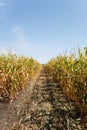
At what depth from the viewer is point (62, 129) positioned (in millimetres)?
4922

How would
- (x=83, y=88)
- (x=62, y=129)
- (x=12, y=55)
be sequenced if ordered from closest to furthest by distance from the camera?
(x=62, y=129) → (x=83, y=88) → (x=12, y=55)

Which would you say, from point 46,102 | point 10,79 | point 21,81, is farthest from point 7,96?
point 21,81

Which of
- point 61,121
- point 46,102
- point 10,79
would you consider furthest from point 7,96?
point 61,121

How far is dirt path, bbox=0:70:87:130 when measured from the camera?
5148 millimetres

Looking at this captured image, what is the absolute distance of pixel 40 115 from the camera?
583 cm

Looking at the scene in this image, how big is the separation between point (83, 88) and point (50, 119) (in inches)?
43.3

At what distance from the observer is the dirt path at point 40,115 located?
5.15 metres

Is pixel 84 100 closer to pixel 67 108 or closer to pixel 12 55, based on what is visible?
pixel 67 108

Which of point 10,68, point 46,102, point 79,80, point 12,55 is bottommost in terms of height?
point 46,102

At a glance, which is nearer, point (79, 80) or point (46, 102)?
point (79, 80)

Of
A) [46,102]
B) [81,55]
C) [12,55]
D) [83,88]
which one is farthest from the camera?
[12,55]

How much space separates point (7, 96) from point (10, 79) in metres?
0.53

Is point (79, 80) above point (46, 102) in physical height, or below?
above

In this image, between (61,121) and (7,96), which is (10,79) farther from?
(61,121)
